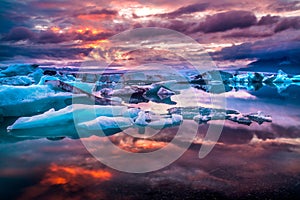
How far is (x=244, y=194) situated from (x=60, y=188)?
6.23 ft

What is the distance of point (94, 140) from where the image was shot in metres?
4.86

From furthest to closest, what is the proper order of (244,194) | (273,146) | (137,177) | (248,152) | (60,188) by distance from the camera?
(273,146), (248,152), (137,177), (60,188), (244,194)

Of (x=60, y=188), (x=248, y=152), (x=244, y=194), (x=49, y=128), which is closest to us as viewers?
(x=244, y=194)

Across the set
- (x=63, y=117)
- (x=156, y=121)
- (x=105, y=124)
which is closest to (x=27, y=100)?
(x=63, y=117)


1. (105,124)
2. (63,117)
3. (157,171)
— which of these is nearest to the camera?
(157,171)

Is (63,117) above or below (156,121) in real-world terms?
above

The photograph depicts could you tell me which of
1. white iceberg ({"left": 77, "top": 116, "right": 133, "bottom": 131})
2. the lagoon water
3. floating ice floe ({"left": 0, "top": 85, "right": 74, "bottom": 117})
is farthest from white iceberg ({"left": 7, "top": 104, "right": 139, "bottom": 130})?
floating ice floe ({"left": 0, "top": 85, "right": 74, "bottom": 117})

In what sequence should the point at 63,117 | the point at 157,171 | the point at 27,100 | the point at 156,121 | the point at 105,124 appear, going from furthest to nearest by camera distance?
the point at 27,100 < the point at 156,121 < the point at 63,117 < the point at 105,124 < the point at 157,171

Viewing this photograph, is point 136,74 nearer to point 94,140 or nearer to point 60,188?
point 94,140

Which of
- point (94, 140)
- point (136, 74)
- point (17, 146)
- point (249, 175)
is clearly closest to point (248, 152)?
point (249, 175)

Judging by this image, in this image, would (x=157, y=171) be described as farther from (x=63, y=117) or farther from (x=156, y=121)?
(x=63, y=117)

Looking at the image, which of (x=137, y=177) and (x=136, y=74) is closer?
(x=137, y=177)

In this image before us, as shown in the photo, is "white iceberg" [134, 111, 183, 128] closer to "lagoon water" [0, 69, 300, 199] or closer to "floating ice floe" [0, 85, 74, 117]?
"lagoon water" [0, 69, 300, 199]

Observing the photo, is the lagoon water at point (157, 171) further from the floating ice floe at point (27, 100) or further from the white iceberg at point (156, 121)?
the floating ice floe at point (27, 100)
